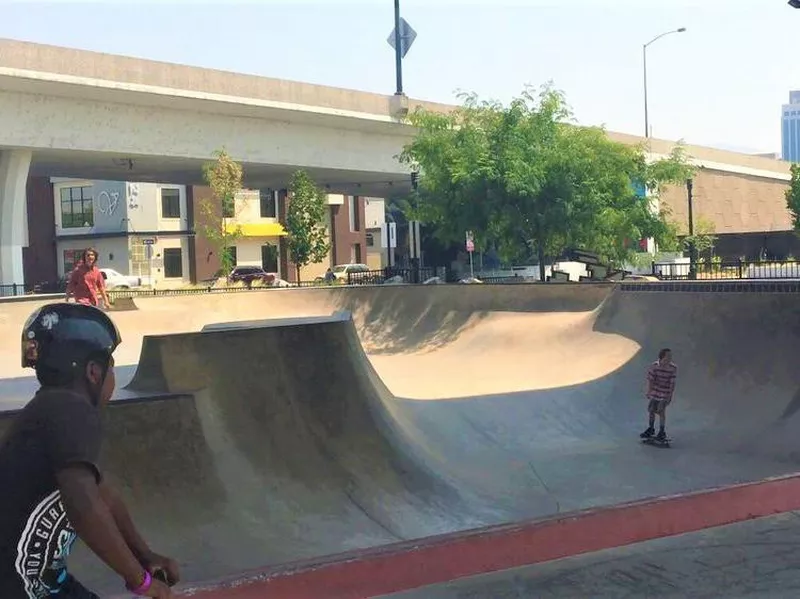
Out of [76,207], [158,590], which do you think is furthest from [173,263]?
[158,590]

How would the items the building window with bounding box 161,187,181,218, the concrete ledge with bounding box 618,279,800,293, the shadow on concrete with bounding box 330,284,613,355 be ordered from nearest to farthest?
1. the concrete ledge with bounding box 618,279,800,293
2. the shadow on concrete with bounding box 330,284,613,355
3. the building window with bounding box 161,187,181,218

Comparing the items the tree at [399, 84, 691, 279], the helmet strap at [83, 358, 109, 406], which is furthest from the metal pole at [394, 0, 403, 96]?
the helmet strap at [83, 358, 109, 406]

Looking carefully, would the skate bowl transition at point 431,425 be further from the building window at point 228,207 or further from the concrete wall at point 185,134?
the building window at point 228,207

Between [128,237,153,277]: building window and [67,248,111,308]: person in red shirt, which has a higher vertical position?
[128,237,153,277]: building window

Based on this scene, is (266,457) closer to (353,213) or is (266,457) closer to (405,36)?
(405,36)

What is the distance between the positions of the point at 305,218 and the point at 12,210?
17.2 metres

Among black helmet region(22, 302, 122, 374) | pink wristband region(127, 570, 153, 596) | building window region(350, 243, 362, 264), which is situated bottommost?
pink wristband region(127, 570, 153, 596)

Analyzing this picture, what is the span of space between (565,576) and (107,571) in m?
2.76

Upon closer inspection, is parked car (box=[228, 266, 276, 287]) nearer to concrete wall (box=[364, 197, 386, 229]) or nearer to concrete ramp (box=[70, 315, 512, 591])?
concrete wall (box=[364, 197, 386, 229])

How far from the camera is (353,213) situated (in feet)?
211

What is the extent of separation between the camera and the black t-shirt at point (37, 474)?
201 cm

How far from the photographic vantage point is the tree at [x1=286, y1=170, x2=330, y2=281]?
39.5m

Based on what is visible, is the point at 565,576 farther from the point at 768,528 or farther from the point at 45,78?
the point at 45,78

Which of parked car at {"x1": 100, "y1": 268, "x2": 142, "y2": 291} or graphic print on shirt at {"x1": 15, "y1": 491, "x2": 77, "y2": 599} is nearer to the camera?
graphic print on shirt at {"x1": 15, "y1": 491, "x2": 77, "y2": 599}
